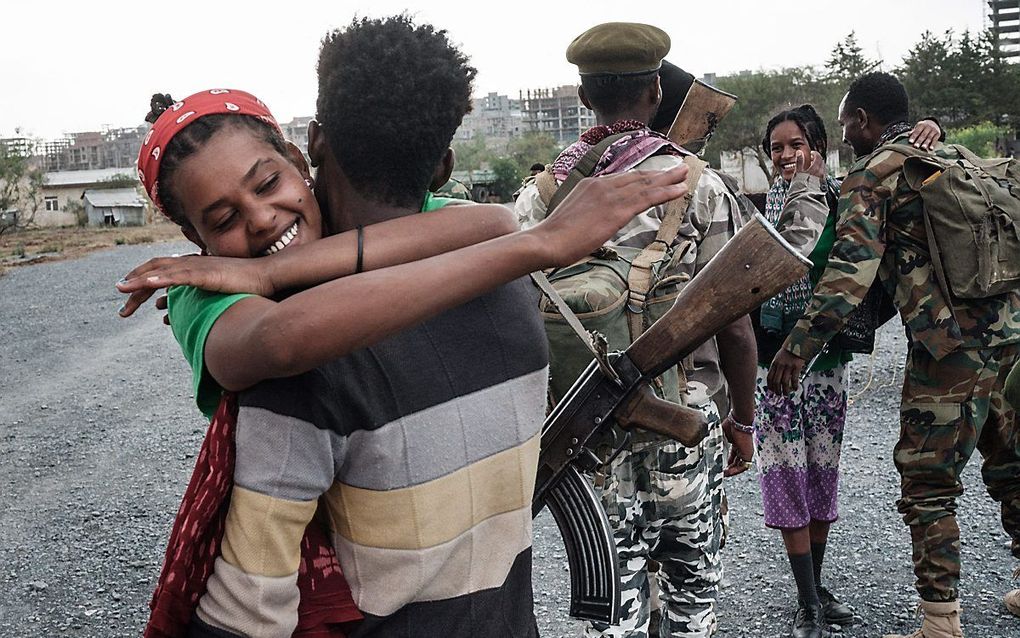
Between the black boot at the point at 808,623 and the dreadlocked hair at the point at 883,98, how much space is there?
6.50ft

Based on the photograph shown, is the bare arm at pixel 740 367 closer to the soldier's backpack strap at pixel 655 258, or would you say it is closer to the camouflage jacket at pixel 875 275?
the soldier's backpack strap at pixel 655 258

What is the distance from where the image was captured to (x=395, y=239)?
1.35m

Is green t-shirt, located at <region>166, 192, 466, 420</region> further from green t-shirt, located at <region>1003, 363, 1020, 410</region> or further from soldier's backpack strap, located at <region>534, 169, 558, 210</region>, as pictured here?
green t-shirt, located at <region>1003, 363, 1020, 410</region>

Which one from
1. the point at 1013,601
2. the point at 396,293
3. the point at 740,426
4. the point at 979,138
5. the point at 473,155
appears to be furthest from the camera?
the point at 473,155

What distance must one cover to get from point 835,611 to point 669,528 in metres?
1.43

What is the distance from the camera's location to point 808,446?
12.5ft

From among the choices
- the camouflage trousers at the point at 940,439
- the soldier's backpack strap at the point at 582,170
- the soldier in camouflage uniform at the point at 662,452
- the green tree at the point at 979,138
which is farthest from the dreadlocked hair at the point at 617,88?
the green tree at the point at 979,138

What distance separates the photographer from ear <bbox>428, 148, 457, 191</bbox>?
1481 mm

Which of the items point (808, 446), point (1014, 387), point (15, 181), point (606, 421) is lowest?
point (808, 446)

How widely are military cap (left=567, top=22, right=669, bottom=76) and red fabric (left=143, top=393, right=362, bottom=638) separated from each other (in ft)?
5.70

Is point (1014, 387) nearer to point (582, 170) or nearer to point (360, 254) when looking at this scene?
point (582, 170)

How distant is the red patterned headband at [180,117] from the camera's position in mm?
1325

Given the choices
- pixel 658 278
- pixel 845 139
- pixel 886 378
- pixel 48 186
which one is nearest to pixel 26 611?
pixel 658 278

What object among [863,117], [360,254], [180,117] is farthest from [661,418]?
[863,117]
